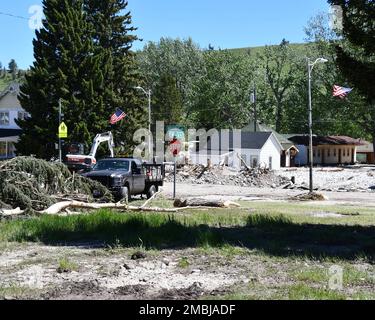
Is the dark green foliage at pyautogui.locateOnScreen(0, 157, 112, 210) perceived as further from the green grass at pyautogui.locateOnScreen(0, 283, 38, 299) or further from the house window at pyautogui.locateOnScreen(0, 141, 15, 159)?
the house window at pyautogui.locateOnScreen(0, 141, 15, 159)

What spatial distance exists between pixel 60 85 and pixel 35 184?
98.5ft

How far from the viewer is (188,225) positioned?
547 inches

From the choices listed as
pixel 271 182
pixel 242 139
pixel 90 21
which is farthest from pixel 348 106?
pixel 90 21

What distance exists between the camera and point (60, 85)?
1837 inches

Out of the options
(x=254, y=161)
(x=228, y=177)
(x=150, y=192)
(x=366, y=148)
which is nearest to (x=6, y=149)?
(x=254, y=161)

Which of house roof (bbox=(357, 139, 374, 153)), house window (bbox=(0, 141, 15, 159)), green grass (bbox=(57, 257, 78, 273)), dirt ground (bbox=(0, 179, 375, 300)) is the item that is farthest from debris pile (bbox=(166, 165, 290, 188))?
house roof (bbox=(357, 139, 374, 153))

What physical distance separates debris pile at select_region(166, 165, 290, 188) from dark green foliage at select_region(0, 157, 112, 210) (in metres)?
28.0

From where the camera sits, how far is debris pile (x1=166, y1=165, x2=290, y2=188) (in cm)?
4753

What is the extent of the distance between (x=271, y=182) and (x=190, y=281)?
40.1m

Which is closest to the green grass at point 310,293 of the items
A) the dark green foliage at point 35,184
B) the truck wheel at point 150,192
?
the dark green foliage at point 35,184

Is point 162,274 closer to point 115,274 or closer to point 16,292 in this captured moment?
point 115,274

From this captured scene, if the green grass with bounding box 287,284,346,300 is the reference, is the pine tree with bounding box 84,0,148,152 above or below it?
above

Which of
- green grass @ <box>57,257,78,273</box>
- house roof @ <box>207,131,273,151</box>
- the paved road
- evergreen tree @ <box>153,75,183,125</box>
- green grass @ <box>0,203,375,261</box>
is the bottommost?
the paved road

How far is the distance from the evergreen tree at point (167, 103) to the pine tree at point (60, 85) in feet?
93.3
